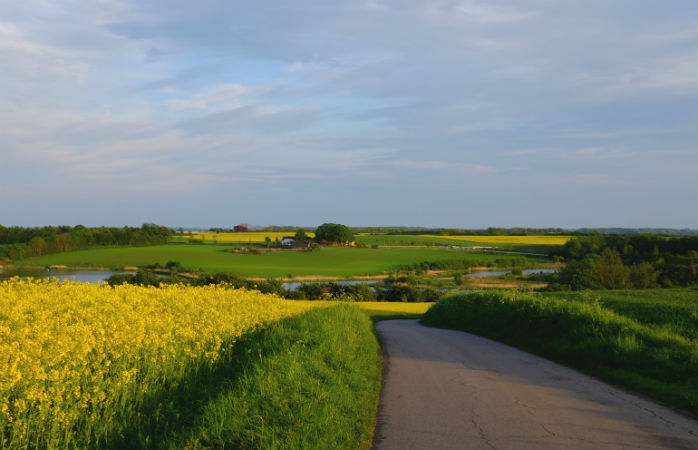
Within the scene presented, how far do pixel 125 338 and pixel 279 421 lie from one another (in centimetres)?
361

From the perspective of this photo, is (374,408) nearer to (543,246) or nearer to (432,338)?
(432,338)

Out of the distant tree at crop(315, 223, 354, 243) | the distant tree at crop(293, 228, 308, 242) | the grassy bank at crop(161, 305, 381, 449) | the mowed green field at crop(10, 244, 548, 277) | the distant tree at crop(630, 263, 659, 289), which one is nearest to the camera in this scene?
the grassy bank at crop(161, 305, 381, 449)

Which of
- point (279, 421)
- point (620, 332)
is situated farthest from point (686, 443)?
point (620, 332)

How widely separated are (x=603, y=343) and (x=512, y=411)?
546 cm

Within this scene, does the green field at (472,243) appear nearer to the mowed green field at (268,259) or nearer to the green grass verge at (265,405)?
the mowed green field at (268,259)

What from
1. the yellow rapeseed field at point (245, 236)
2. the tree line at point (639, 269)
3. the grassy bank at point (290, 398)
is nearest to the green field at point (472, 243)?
the yellow rapeseed field at point (245, 236)

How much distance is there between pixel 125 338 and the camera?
8.20 metres

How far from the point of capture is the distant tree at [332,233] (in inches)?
4006

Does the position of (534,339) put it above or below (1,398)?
below

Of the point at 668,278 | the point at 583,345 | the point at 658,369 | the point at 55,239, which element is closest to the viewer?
the point at 658,369

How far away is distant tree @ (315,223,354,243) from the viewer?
102 meters

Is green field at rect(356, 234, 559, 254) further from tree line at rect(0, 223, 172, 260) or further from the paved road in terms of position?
the paved road

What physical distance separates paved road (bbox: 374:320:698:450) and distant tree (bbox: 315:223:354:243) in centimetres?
9018

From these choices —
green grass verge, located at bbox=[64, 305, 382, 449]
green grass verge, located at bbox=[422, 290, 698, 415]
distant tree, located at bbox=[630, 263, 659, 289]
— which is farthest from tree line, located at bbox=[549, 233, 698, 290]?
green grass verge, located at bbox=[64, 305, 382, 449]
